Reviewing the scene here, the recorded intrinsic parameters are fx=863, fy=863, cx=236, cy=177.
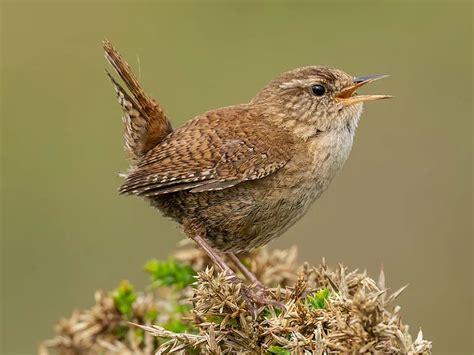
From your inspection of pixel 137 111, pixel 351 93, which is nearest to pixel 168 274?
pixel 137 111

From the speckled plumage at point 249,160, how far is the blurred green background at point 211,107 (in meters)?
2.11

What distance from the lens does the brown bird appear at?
11.2ft

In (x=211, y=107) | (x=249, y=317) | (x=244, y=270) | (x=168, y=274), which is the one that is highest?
(x=211, y=107)

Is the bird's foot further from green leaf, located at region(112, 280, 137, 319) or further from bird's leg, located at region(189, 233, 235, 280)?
green leaf, located at region(112, 280, 137, 319)

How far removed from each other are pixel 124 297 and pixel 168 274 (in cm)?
20

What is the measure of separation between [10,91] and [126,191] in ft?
16.0

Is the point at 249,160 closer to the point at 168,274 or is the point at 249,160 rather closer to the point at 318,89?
the point at 318,89

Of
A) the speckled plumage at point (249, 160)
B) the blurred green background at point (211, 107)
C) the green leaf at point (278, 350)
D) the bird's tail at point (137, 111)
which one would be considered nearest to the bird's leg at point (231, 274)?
the speckled plumage at point (249, 160)

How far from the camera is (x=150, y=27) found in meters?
8.62

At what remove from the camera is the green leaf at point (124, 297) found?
9.44 ft

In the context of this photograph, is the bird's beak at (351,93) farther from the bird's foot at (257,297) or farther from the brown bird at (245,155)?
the bird's foot at (257,297)

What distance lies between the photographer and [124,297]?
9.46 ft

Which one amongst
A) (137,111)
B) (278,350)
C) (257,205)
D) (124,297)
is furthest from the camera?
(137,111)

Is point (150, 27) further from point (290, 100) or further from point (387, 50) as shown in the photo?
point (290, 100)
